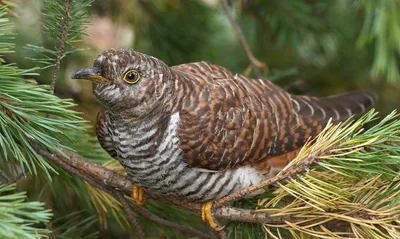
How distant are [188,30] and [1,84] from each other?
73.9 inches

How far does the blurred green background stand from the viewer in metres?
2.75

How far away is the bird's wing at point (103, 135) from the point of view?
218 cm

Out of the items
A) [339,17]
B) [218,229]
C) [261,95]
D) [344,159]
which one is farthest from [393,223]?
[339,17]

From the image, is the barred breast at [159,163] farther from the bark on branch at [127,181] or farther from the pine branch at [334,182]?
the pine branch at [334,182]

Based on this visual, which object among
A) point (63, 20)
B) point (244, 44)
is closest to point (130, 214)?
point (63, 20)

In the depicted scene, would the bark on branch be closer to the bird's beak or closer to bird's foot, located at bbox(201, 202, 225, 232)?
bird's foot, located at bbox(201, 202, 225, 232)

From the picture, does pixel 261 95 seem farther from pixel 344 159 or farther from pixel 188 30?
pixel 188 30

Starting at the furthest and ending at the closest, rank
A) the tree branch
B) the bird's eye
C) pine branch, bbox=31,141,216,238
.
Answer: the tree branch < the bird's eye < pine branch, bbox=31,141,216,238

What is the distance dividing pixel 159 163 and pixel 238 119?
321mm

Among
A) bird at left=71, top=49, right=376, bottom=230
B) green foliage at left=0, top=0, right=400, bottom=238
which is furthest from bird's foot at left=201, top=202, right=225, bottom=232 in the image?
green foliage at left=0, top=0, right=400, bottom=238

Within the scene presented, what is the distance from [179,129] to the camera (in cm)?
207

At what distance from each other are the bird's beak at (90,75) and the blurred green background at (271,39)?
735 mm

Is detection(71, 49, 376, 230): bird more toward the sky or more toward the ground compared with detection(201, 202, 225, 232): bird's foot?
more toward the sky

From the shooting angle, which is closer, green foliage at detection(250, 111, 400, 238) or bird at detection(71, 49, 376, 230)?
green foliage at detection(250, 111, 400, 238)
